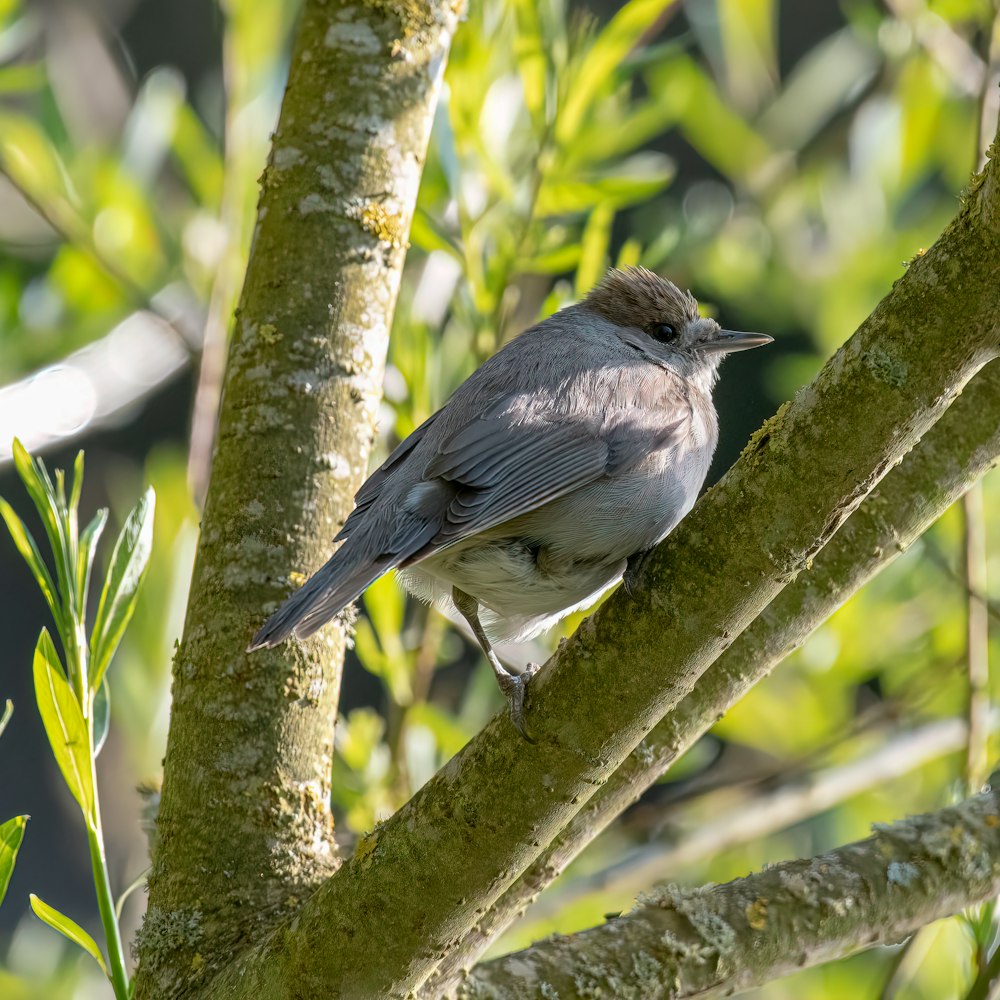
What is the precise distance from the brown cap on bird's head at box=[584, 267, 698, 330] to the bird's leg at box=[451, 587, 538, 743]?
100 centimetres

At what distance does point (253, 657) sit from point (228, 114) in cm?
183

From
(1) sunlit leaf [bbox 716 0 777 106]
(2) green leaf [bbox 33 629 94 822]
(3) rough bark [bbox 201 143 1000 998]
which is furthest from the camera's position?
(1) sunlit leaf [bbox 716 0 777 106]

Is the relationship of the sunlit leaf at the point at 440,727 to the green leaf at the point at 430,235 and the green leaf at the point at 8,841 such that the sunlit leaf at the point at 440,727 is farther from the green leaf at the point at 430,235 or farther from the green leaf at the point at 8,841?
the green leaf at the point at 8,841

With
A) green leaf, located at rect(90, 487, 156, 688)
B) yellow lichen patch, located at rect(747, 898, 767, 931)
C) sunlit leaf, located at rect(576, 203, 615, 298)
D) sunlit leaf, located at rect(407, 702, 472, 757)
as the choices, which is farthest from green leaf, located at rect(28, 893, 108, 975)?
sunlit leaf, located at rect(576, 203, 615, 298)

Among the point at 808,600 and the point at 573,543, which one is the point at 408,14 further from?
the point at 808,600

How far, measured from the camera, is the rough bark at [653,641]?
1623 mm

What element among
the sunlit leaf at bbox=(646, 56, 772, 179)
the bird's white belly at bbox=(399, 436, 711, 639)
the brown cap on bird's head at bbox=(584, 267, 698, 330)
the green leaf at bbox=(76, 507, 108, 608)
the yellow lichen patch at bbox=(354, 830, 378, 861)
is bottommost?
the yellow lichen patch at bbox=(354, 830, 378, 861)

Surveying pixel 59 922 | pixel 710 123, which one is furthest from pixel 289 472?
pixel 710 123

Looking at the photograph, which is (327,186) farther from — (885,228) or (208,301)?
(885,228)

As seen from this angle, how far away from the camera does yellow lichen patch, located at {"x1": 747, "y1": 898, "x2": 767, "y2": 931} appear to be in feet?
6.82

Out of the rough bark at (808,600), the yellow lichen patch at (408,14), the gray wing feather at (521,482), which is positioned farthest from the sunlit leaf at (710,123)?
the rough bark at (808,600)

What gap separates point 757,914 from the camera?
82.4 inches

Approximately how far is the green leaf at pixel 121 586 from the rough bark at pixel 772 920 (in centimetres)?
77

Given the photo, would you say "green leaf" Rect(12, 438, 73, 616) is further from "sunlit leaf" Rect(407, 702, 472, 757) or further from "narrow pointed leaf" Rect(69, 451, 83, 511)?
"sunlit leaf" Rect(407, 702, 472, 757)
